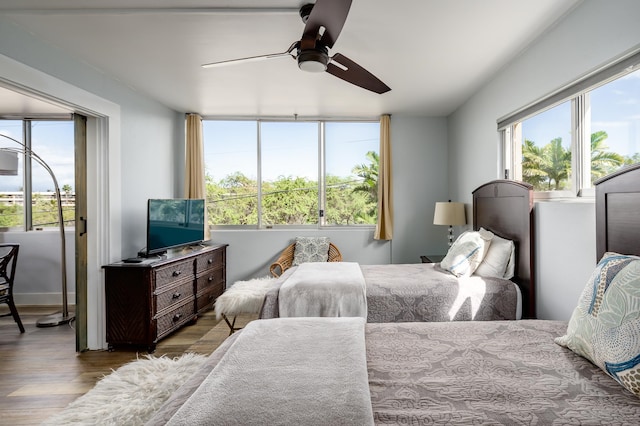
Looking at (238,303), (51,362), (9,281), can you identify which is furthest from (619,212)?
(9,281)

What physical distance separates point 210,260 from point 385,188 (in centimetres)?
250

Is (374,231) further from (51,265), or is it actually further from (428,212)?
(51,265)

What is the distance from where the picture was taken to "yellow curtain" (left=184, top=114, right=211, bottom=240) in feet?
14.9

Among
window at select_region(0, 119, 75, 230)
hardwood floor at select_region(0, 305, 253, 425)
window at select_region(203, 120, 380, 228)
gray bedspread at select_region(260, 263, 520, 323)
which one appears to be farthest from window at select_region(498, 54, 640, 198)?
window at select_region(0, 119, 75, 230)

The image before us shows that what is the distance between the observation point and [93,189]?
3.05 m

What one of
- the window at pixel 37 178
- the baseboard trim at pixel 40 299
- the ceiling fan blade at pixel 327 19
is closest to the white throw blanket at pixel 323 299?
the ceiling fan blade at pixel 327 19

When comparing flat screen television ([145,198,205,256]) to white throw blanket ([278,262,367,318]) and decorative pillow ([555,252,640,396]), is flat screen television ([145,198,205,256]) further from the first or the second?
decorative pillow ([555,252,640,396])

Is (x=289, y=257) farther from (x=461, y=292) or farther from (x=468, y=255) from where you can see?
(x=461, y=292)

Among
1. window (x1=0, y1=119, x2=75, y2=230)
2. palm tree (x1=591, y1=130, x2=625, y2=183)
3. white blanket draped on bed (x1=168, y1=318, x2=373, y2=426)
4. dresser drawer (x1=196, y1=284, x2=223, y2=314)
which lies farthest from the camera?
window (x1=0, y1=119, x2=75, y2=230)

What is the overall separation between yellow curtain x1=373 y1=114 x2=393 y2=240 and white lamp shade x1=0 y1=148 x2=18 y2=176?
4638 millimetres

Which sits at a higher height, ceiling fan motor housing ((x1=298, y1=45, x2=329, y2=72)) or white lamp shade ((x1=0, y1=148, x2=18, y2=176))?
ceiling fan motor housing ((x1=298, y1=45, x2=329, y2=72))

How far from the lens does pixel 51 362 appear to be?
276 cm

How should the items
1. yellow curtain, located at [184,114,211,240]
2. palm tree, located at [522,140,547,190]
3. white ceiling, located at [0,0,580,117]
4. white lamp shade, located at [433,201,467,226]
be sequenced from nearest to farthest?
white ceiling, located at [0,0,580,117], palm tree, located at [522,140,547,190], white lamp shade, located at [433,201,467,226], yellow curtain, located at [184,114,211,240]

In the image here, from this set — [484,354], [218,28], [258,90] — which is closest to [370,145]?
[258,90]
